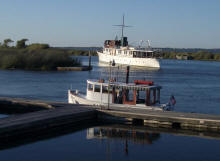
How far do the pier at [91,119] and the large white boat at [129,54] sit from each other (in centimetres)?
7741

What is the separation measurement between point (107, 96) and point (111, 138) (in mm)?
5612

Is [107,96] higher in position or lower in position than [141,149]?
higher

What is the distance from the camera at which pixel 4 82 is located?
179 ft

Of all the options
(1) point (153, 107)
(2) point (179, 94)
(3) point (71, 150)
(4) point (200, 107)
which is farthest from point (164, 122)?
(2) point (179, 94)

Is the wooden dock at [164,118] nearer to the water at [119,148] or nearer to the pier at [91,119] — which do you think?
the pier at [91,119]

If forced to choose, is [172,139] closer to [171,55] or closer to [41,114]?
[41,114]

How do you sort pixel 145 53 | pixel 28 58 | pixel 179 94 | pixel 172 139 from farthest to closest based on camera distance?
pixel 145 53, pixel 28 58, pixel 179 94, pixel 172 139

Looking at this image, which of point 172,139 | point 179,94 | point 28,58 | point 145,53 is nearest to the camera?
point 172,139

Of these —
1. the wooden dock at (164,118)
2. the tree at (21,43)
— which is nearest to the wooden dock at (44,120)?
the wooden dock at (164,118)

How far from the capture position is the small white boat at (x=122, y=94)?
91.7 ft

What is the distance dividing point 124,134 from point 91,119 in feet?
10.4

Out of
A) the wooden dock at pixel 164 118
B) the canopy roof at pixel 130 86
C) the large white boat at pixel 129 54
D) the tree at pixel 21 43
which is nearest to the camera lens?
the wooden dock at pixel 164 118

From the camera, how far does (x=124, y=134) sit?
2458 cm

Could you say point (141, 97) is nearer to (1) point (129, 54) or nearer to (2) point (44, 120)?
(2) point (44, 120)
